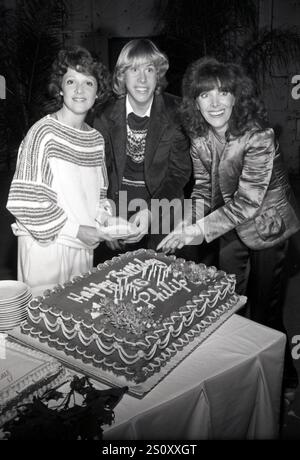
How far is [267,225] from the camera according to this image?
2617 millimetres

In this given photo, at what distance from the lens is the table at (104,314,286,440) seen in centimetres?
148

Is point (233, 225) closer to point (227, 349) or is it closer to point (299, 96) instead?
point (227, 349)

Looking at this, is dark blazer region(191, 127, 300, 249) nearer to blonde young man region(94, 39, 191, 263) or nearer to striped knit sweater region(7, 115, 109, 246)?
blonde young man region(94, 39, 191, 263)

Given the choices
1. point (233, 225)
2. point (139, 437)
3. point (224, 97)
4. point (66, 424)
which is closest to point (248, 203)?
point (233, 225)

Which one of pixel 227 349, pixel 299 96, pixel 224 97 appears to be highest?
pixel 299 96

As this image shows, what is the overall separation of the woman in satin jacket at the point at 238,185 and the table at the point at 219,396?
0.73 m

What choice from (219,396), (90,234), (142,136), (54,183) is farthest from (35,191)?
(219,396)

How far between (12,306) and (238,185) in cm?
134

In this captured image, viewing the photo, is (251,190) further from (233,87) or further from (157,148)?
(157,148)

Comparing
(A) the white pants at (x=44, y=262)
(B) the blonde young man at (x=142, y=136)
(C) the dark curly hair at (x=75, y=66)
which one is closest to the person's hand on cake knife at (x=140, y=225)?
(B) the blonde young man at (x=142, y=136)

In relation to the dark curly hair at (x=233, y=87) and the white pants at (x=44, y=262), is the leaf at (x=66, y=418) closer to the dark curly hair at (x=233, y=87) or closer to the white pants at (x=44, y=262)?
Result: the white pants at (x=44, y=262)

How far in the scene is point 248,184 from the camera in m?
2.52

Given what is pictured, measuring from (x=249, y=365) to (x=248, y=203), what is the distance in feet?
3.27

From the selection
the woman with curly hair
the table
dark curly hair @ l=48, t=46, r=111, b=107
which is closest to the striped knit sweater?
the woman with curly hair
